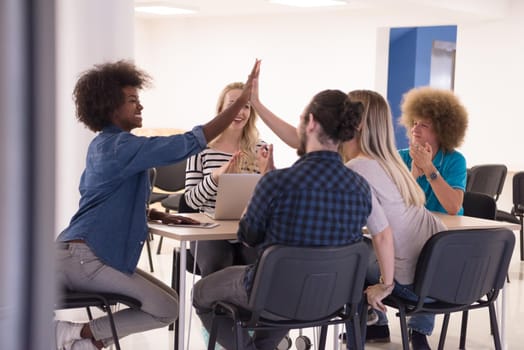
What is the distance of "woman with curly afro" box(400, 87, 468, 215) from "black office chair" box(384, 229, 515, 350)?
76 cm

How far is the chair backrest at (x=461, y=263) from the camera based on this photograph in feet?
8.27

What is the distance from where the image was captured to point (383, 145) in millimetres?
2684

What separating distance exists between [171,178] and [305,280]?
4085 millimetres

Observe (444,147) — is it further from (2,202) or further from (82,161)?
(2,202)

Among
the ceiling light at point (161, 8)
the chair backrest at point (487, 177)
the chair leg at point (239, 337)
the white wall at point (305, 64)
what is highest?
the ceiling light at point (161, 8)

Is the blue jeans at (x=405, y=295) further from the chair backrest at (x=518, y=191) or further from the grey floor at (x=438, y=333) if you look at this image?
the chair backrest at (x=518, y=191)

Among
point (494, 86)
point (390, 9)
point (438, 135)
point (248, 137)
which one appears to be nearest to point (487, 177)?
point (494, 86)

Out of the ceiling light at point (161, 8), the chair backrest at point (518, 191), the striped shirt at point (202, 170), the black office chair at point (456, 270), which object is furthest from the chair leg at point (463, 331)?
the ceiling light at point (161, 8)

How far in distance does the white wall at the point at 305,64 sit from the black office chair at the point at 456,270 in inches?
192

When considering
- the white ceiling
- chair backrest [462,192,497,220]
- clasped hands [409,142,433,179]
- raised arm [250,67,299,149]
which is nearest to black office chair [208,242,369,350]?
raised arm [250,67,299,149]

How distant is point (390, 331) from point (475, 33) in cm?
454

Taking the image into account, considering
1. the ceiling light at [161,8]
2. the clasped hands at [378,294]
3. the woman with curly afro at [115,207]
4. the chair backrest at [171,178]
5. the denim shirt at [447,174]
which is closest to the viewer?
the woman with curly afro at [115,207]

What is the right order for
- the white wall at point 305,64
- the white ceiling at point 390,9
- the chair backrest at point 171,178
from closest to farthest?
the chair backrest at point 171,178 < the white ceiling at point 390,9 < the white wall at point 305,64

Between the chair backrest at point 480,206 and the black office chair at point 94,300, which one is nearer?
the black office chair at point 94,300
